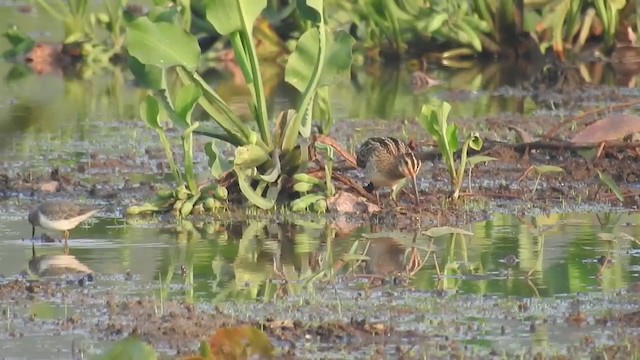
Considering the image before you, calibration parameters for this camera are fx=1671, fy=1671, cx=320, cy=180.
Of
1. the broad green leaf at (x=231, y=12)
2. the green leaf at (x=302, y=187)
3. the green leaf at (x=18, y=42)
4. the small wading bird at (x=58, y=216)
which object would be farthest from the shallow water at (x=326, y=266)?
the green leaf at (x=18, y=42)

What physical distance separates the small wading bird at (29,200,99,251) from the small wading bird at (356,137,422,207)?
1.78 m

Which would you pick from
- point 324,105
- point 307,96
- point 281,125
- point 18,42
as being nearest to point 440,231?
A: point 307,96

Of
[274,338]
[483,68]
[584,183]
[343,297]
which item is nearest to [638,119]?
[584,183]

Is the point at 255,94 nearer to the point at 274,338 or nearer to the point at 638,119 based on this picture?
the point at 638,119

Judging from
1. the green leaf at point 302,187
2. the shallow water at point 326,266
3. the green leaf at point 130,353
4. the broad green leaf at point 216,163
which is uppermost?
the broad green leaf at point 216,163

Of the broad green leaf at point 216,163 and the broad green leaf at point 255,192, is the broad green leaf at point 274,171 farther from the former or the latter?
the broad green leaf at point 216,163

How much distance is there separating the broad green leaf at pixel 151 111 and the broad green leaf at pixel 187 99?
149 mm

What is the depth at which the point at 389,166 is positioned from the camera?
9.45m

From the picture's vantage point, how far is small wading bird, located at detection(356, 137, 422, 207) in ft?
31.0

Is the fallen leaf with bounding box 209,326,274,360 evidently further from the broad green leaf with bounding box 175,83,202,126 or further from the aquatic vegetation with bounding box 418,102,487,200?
the aquatic vegetation with bounding box 418,102,487,200

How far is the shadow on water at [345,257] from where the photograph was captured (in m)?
7.29

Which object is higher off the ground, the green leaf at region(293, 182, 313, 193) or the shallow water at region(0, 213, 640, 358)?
the green leaf at region(293, 182, 313, 193)

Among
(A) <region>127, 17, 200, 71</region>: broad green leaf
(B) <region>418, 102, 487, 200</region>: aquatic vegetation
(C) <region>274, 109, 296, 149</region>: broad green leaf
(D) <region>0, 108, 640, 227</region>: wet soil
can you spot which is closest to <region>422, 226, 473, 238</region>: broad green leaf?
(D) <region>0, 108, 640, 227</region>: wet soil

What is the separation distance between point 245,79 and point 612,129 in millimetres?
2645
